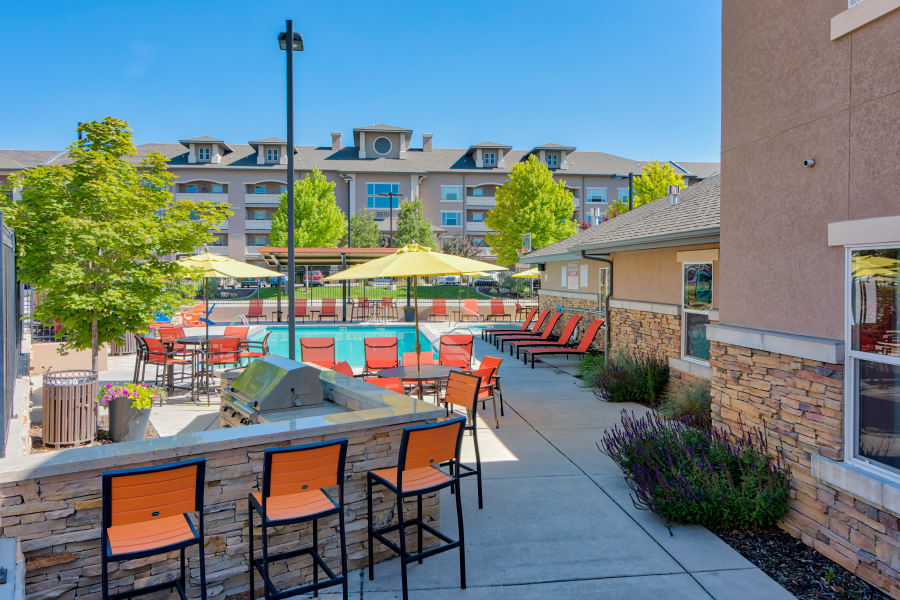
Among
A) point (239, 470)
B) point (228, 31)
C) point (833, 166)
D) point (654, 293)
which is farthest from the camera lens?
point (228, 31)

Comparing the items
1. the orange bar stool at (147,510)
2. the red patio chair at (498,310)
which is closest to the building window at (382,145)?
the red patio chair at (498,310)

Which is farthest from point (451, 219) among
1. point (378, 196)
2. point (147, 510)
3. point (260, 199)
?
point (147, 510)

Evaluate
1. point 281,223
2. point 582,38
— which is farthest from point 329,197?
point 582,38

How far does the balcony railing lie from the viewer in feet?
174

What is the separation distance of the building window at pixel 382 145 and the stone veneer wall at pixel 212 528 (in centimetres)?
5449

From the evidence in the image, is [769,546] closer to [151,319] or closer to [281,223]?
[151,319]

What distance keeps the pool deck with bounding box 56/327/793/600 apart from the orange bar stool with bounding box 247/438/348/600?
639 mm

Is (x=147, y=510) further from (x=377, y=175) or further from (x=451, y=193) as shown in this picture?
(x=451, y=193)

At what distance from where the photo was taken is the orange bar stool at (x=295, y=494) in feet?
11.7

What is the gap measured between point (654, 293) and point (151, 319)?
9.03 metres

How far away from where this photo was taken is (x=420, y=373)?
8531 mm

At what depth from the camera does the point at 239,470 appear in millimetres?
3859

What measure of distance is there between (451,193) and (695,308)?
4750 centimetres

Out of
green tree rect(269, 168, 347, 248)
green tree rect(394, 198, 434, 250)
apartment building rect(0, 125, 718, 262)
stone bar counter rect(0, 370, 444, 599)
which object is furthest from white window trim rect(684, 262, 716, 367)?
apartment building rect(0, 125, 718, 262)
